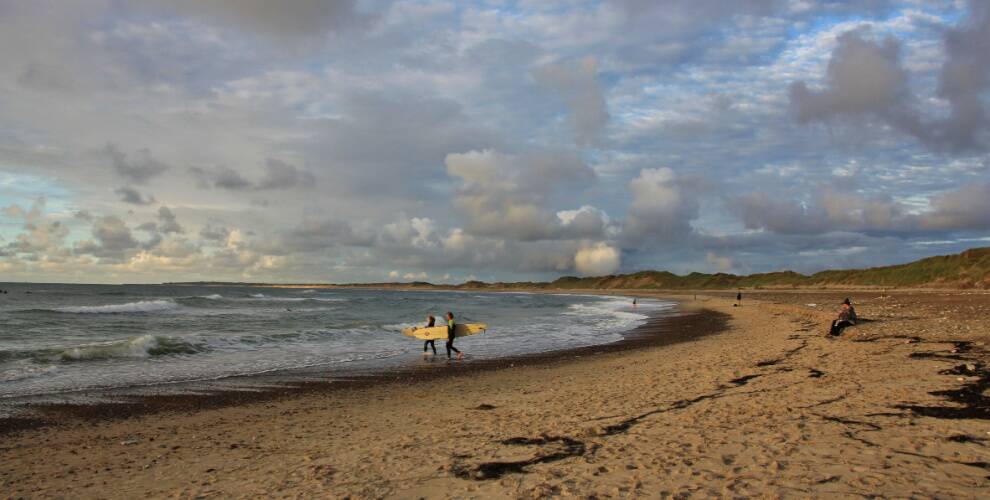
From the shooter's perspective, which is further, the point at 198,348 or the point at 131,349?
the point at 198,348

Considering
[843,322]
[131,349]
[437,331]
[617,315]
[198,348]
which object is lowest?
[617,315]

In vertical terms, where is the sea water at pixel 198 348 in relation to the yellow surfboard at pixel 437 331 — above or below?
below

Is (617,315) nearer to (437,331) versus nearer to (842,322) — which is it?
(842,322)

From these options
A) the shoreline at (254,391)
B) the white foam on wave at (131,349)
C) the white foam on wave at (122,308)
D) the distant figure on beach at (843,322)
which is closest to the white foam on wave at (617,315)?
the distant figure on beach at (843,322)

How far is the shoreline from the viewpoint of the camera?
11.4m

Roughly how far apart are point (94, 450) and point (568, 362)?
45.4 ft

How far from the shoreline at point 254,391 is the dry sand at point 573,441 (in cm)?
51

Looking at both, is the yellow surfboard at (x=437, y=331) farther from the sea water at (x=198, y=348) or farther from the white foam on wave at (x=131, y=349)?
the white foam on wave at (x=131, y=349)

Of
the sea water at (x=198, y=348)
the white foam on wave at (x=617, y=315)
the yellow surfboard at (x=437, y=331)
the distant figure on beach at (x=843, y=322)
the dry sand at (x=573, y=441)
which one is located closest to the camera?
the dry sand at (x=573, y=441)

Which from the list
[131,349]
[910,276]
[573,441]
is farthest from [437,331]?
[910,276]

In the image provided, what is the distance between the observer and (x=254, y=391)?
14.3 meters

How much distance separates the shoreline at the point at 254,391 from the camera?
1141 centimetres

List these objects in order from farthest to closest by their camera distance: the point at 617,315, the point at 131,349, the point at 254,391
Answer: the point at 617,315, the point at 131,349, the point at 254,391

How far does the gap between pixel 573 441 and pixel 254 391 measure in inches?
374
